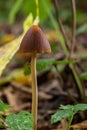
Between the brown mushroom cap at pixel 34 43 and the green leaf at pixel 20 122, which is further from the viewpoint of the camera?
the brown mushroom cap at pixel 34 43

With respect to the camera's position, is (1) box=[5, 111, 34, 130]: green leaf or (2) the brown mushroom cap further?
(2) the brown mushroom cap

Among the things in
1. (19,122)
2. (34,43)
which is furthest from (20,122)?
(34,43)

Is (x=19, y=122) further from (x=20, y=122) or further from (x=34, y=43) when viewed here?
(x=34, y=43)

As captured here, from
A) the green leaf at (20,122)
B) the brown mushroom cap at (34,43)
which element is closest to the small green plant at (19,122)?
the green leaf at (20,122)

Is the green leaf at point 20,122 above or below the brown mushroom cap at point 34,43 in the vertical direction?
below

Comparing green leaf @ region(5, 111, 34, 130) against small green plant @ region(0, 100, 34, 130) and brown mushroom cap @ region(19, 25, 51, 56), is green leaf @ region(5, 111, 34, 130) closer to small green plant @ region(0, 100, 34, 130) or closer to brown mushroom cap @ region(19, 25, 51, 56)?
small green plant @ region(0, 100, 34, 130)

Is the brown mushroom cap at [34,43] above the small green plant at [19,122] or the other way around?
above

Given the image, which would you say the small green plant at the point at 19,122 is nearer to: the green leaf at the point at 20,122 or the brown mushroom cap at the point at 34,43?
the green leaf at the point at 20,122

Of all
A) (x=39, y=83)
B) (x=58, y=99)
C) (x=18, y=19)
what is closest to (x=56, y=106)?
(x=58, y=99)

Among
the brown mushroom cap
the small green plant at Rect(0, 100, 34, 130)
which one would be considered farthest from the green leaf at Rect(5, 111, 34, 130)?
the brown mushroom cap
